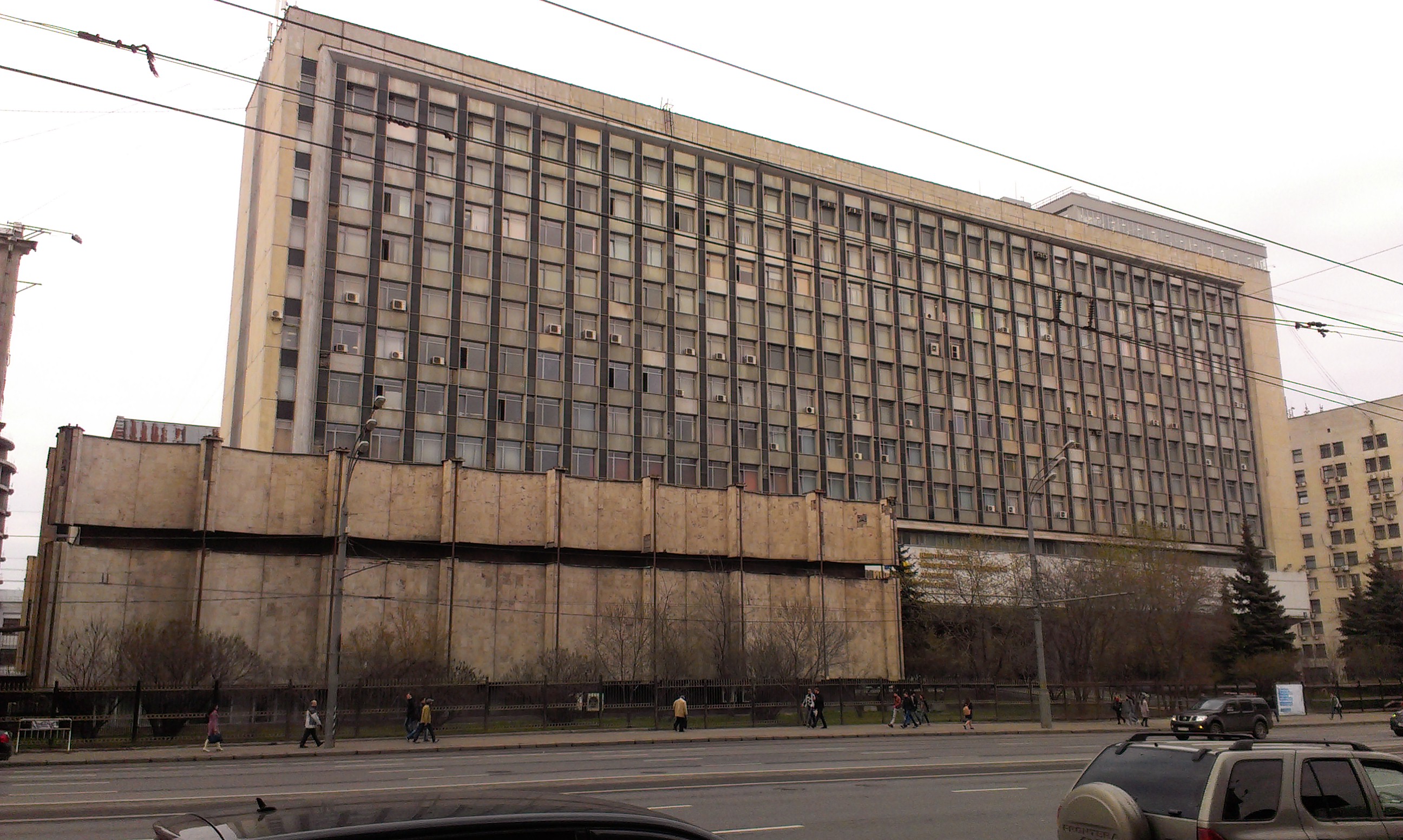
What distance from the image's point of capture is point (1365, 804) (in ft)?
26.5

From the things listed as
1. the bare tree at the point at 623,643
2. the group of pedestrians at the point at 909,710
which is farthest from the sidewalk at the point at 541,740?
the bare tree at the point at 623,643

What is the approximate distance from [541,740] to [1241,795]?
28.9 meters

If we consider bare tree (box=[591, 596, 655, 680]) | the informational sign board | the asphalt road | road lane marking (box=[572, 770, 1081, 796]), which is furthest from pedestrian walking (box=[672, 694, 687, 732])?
the informational sign board

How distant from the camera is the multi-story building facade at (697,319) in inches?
2314

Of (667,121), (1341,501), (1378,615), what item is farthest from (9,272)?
(1341,501)

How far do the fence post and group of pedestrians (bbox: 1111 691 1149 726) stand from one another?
4044cm

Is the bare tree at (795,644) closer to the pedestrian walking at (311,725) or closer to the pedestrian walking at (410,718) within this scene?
the pedestrian walking at (410,718)

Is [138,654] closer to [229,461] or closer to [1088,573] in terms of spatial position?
[229,461]

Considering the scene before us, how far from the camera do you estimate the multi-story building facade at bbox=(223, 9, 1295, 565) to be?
2314 inches

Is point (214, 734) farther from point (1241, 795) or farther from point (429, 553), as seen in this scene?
point (1241, 795)

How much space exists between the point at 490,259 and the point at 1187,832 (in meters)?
59.5

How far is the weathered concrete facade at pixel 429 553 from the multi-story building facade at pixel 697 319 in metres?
9.70

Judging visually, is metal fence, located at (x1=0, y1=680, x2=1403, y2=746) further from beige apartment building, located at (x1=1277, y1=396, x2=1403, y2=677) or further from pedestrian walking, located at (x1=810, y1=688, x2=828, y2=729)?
beige apartment building, located at (x1=1277, y1=396, x2=1403, y2=677)

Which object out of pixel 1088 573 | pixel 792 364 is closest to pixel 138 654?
pixel 792 364
